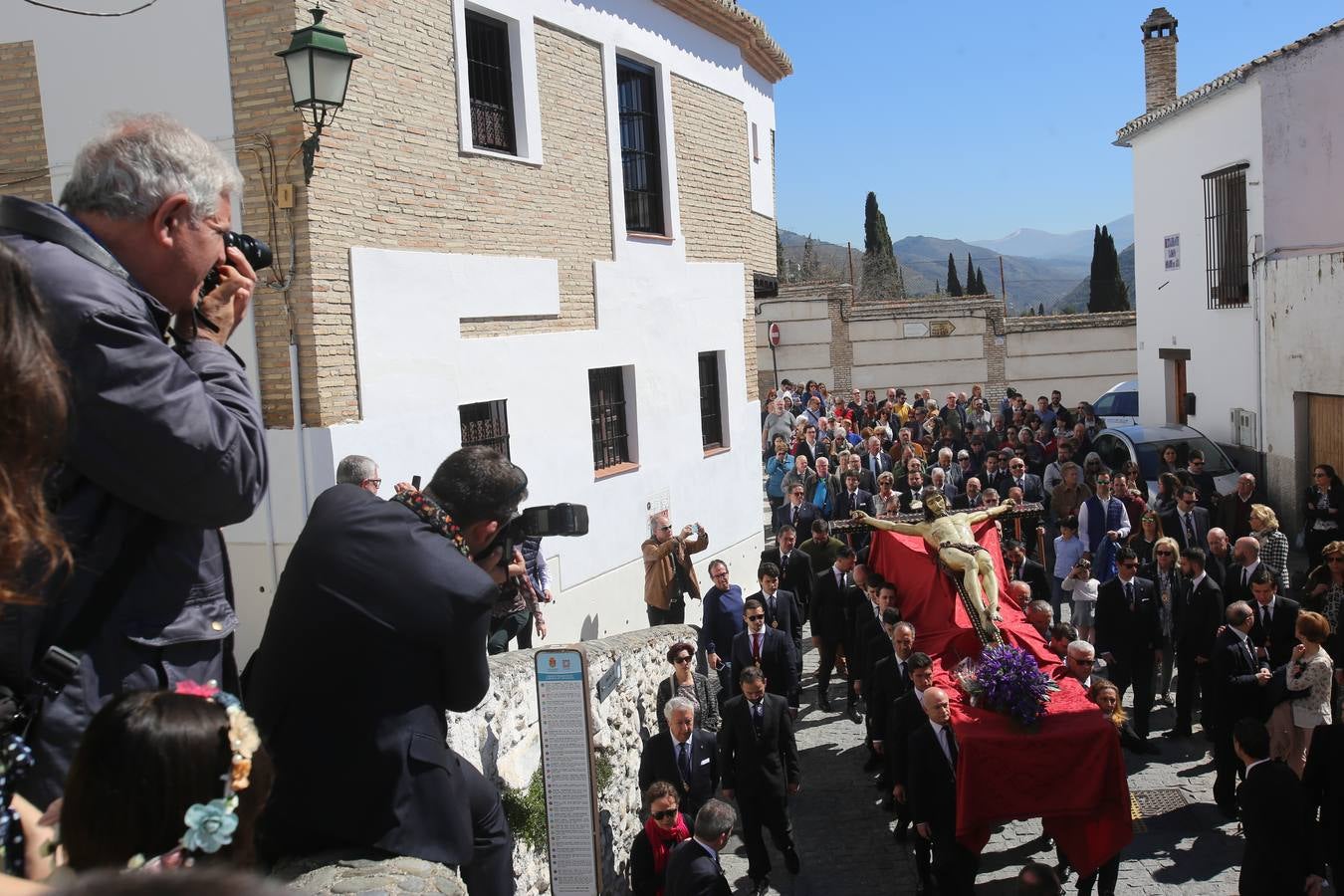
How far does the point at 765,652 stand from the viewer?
34.0ft

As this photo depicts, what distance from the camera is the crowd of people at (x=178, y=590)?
6.57 feet

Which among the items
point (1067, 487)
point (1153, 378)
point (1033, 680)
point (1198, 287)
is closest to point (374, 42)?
point (1033, 680)

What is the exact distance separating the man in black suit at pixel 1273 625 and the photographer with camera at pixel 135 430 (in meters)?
9.13

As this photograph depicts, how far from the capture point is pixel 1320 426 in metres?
16.6

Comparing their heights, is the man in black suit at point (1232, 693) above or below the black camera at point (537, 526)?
below

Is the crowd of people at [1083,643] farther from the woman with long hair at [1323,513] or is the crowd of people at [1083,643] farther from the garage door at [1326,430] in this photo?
the garage door at [1326,430]

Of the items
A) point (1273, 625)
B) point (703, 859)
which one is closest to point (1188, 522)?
point (1273, 625)

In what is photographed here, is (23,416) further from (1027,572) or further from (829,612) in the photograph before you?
(1027,572)

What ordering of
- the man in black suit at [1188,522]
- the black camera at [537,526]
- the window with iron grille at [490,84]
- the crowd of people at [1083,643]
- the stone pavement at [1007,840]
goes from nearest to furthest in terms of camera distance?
the black camera at [537,526] < the crowd of people at [1083,643] < the stone pavement at [1007,840] < the window with iron grille at [490,84] < the man in black suit at [1188,522]

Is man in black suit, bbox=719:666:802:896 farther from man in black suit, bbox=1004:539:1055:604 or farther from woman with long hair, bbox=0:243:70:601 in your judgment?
woman with long hair, bbox=0:243:70:601

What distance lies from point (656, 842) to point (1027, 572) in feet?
20.7

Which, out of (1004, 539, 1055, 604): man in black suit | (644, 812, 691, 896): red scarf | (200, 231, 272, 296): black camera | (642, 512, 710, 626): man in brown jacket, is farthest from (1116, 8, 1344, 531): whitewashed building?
→ (200, 231, 272, 296): black camera

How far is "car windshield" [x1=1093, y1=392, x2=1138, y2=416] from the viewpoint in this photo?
26422 millimetres

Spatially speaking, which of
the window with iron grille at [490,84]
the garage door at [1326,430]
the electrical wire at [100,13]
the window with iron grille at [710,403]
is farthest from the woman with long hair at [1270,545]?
the electrical wire at [100,13]
